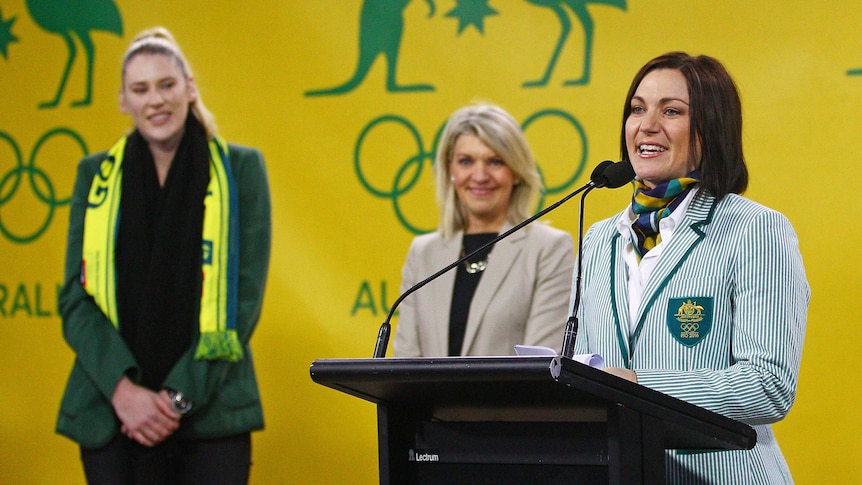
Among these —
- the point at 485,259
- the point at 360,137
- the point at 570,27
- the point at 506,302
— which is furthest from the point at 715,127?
the point at 360,137

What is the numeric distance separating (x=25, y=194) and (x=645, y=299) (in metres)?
3.50

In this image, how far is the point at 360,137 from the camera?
4.47 m

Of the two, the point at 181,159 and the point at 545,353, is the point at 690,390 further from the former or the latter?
the point at 181,159

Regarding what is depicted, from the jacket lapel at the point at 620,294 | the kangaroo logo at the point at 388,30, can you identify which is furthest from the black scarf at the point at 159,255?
the jacket lapel at the point at 620,294

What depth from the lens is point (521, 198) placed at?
153 inches

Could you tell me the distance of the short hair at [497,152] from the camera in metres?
3.85

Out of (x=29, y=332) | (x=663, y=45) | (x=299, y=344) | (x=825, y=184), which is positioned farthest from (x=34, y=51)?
(x=825, y=184)

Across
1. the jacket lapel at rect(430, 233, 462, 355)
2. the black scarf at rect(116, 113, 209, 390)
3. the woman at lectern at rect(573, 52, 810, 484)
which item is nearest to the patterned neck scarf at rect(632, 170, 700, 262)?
the woman at lectern at rect(573, 52, 810, 484)

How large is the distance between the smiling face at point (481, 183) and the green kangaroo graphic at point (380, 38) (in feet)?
2.08

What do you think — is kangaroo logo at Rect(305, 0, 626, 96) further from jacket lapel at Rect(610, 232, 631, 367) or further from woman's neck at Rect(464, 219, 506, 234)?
jacket lapel at Rect(610, 232, 631, 367)

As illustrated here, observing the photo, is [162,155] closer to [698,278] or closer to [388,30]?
[388,30]

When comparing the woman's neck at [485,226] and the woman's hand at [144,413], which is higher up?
the woman's neck at [485,226]

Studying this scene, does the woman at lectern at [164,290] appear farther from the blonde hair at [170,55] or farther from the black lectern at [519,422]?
the black lectern at [519,422]

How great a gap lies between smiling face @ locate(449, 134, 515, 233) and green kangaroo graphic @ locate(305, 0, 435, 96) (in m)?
0.63
